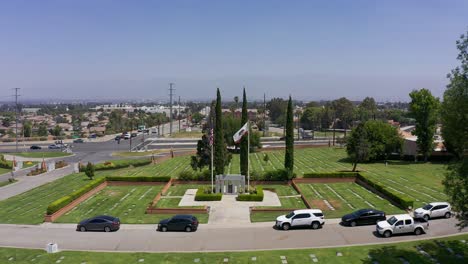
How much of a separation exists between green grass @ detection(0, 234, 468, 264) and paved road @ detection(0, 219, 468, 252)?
51.7 inches

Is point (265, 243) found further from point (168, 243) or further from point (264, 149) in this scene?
point (264, 149)

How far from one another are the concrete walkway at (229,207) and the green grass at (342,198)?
4.20 meters

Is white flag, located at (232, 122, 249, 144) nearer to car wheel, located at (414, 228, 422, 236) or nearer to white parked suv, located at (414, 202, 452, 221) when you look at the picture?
white parked suv, located at (414, 202, 452, 221)

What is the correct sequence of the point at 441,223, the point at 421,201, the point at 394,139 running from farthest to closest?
the point at 394,139 < the point at 421,201 < the point at 441,223

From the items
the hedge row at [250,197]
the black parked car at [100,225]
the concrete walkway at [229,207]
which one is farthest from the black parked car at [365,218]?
the black parked car at [100,225]

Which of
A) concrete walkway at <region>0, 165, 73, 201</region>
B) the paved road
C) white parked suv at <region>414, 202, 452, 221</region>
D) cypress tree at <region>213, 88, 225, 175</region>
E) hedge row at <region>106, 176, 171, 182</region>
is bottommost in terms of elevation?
concrete walkway at <region>0, 165, 73, 201</region>

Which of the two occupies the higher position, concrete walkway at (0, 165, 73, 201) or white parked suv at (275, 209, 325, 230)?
white parked suv at (275, 209, 325, 230)

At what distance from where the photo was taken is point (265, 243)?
29188 millimetres

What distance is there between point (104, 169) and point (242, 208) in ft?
126

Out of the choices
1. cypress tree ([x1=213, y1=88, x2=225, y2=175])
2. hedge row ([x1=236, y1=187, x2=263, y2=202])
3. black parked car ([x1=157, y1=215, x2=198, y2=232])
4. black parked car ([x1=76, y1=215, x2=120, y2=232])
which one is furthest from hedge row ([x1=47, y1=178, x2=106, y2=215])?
hedge row ([x1=236, y1=187, x2=263, y2=202])

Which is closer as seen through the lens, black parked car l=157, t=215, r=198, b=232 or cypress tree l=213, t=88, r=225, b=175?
black parked car l=157, t=215, r=198, b=232

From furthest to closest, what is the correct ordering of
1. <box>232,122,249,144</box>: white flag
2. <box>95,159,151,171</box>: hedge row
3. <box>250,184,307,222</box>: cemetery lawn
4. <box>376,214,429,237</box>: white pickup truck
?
<box>95,159,151,171</box>: hedge row → <box>232,122,249,144</box>: white flag → <box>250,184,307,222</box>: cemetery lawn → <box>376,214,429,237</box>: white pickup truck

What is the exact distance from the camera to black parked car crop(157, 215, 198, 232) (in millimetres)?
32438

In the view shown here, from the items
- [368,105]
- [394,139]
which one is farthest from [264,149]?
[368,105]
